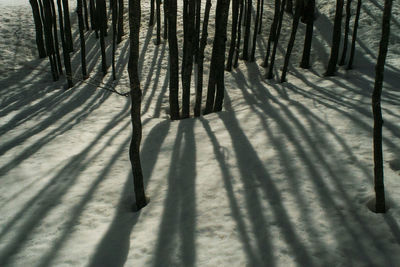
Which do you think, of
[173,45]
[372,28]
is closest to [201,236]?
[173,45]

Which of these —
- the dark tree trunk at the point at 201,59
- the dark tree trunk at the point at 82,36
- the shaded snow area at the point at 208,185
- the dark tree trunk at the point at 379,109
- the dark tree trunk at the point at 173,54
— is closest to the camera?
the dark tree trunk at the point at 379,109

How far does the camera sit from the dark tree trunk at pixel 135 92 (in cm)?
378

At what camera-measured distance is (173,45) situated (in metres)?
7.75

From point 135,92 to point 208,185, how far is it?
1848 millimetres

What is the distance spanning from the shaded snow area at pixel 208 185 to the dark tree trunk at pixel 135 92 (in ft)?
1.10

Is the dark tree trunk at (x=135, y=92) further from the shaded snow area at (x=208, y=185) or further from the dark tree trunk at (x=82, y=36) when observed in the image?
the dark tree trunk at (x=82, y=36)

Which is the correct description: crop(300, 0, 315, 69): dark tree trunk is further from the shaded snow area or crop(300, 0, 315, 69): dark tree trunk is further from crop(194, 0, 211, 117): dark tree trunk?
crop(194, 0, 211, 117): dark tree trunk

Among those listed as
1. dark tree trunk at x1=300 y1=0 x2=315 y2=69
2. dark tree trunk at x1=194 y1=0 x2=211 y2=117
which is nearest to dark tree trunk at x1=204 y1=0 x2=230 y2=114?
dark tree trunk at x1=194 y1=0 x2=211 y2=117

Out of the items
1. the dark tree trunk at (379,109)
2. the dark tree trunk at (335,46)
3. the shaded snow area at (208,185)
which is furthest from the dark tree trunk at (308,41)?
the dark tree trunk at (379,109)

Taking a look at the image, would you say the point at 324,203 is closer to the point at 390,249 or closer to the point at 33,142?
the point at 390,249

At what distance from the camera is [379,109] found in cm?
330

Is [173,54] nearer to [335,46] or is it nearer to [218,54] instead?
[218,54]

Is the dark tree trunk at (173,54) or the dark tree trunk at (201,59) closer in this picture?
the dark tree trunk at (173,54)

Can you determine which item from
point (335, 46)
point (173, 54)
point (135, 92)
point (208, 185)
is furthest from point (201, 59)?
point (335, 46)
